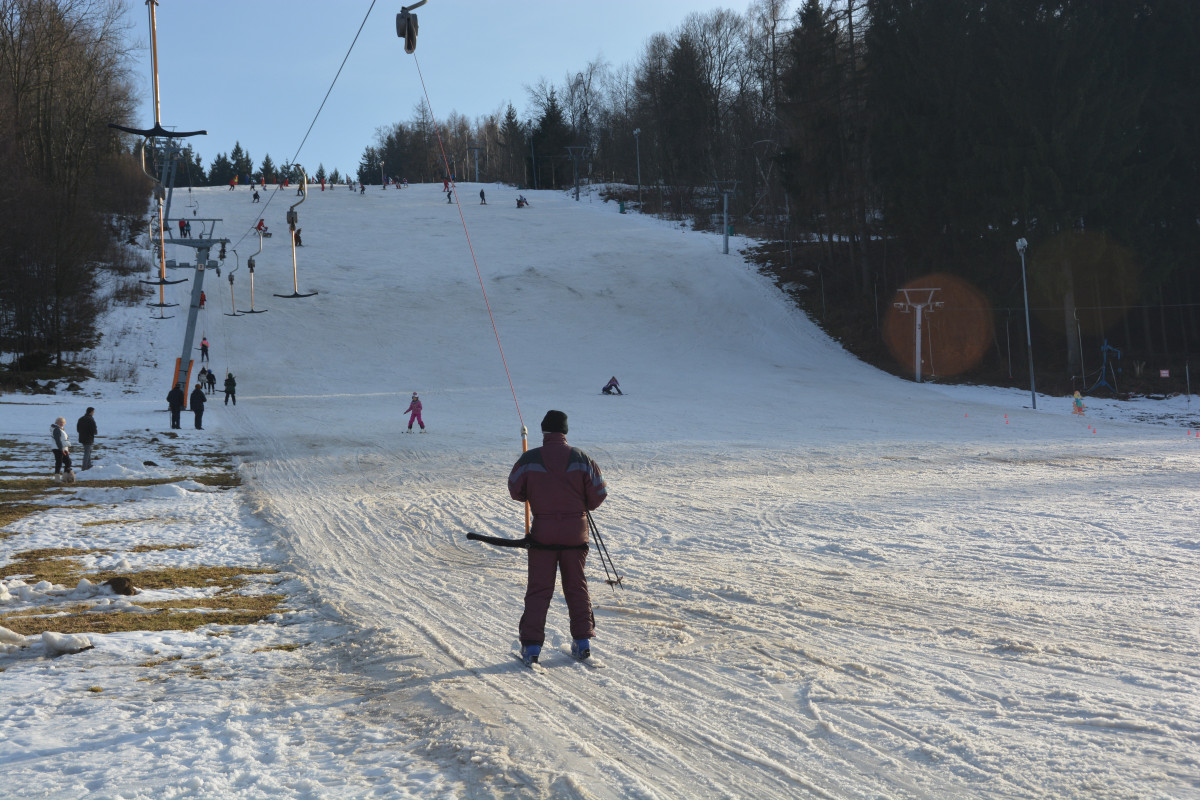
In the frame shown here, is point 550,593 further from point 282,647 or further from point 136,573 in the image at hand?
point 136,573

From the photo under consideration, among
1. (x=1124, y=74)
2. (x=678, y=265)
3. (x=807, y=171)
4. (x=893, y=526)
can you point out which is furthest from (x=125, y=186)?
(x=893, y=526)

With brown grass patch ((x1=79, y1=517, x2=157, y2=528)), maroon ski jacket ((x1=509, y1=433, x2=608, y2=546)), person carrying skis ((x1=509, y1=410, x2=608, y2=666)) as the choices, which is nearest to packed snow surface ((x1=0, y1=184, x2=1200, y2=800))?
person carrying skis ((x1=509, y1=410, x2=608, y2=666))

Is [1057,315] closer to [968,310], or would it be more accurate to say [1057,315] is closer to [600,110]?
[968,310]

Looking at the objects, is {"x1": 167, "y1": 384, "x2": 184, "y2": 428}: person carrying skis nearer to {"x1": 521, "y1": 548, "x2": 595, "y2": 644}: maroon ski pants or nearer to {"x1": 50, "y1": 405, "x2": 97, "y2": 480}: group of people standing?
{"x1": 50, "y1": 405, "x2": 97, "y2": 480}: group of people standing

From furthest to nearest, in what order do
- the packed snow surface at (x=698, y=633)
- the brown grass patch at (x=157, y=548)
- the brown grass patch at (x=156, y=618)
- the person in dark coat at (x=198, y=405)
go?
the person in dark coat at (x=198, y=405)
the brown grass patch at (x=157, y=548)
the brown grass patch at (x=156, y=618)
the packed snow surface at (x=698, y=633)

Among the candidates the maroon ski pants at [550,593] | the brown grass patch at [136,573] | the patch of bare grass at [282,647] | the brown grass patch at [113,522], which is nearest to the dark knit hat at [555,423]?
the maroon ski pants at [550,593]

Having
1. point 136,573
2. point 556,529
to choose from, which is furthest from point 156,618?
point 556,529

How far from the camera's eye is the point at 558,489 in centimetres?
634

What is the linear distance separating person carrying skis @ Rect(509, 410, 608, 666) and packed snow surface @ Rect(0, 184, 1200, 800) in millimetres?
275

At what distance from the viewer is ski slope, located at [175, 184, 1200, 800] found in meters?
4.59

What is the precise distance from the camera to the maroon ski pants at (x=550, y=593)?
630cm

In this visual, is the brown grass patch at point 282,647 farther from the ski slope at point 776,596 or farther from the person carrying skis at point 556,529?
the person carrying skis at point 556,529

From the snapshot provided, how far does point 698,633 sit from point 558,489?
175 cm

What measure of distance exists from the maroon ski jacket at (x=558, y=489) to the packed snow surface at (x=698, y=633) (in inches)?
37.6
